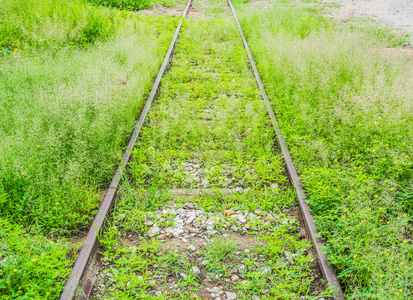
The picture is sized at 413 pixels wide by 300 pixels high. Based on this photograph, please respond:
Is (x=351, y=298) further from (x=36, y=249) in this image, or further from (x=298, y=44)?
(x=298, y=44)

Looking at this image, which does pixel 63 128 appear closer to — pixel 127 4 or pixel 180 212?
pixel 180 212

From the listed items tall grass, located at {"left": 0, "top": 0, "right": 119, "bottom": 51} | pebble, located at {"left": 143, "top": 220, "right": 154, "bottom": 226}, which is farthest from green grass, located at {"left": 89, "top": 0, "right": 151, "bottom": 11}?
pebble, located at {"left": 143, "top": 220, "right": 154, "bottom": 226}

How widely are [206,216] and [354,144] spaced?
2319 millimetres

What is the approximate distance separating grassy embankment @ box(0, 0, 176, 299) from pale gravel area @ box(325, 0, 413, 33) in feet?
27.9

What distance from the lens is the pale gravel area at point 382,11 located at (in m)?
11.2

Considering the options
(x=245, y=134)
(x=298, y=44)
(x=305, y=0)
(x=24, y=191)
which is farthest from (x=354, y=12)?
(x=24, y=191)

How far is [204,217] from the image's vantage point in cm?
344

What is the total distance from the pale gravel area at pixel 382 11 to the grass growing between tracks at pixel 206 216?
28.4 feet

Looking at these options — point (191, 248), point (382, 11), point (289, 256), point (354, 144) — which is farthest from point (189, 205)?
point (382, 11)

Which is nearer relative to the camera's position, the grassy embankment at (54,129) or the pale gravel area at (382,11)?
the grassy embankment at (54,129)

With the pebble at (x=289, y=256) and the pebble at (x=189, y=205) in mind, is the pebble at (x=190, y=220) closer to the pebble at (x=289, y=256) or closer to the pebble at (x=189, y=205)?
the pebble at (x=189, y=205)

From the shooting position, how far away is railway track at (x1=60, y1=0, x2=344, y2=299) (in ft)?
8.72

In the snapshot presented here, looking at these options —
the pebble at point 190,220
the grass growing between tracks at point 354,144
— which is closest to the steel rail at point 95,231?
the pebble at point 190,220

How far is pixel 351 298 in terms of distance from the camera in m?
2.33
